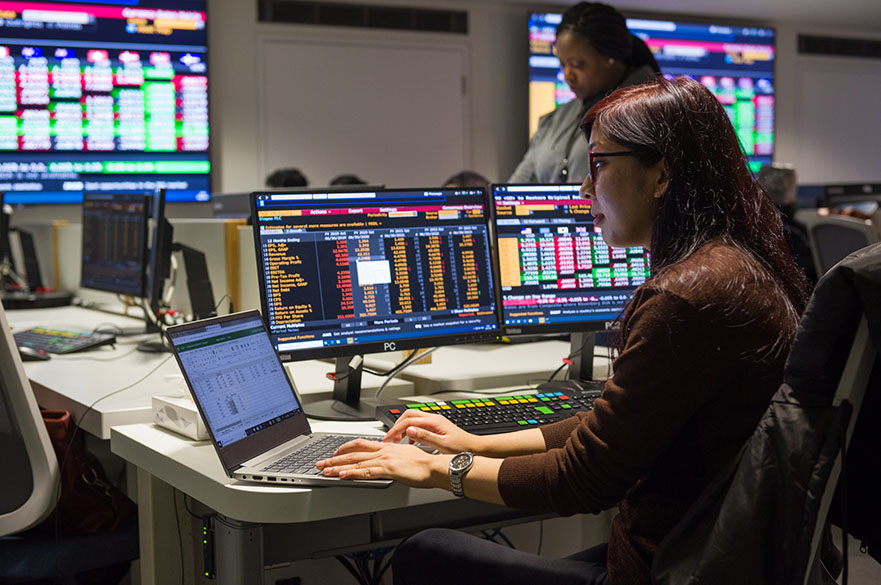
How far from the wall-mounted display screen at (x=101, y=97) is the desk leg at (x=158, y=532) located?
12.3 ft

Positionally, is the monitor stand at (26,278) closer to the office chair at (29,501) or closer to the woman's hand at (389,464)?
the office chair at (29,501)

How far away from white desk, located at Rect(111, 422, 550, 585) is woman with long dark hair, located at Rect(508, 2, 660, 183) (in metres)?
1.24

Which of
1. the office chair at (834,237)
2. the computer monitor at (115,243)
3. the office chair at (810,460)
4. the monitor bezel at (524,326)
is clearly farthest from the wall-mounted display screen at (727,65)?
the office chair at (810,460)

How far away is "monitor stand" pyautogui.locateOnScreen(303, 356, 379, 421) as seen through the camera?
67.6 inches

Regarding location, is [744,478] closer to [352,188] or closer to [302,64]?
[352,188]

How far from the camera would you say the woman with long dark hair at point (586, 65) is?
Answer: 8.75ft

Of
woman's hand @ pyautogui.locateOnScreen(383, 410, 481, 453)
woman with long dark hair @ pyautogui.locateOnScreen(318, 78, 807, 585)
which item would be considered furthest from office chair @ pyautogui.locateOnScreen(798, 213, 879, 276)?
woman's hand @ pyautogui.locateOnScreen(383, 410, 481, 453)

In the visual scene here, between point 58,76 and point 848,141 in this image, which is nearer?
point 58,76

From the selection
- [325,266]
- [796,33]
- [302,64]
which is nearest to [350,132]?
[302,64]

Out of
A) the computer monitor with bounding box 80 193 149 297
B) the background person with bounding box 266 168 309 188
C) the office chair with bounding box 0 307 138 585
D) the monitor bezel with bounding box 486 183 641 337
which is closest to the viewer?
the office chair with bounding box 0 307 138 585

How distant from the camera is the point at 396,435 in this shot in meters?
1.46

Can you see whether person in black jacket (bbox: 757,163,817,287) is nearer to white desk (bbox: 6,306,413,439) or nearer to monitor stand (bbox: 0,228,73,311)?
white desk (bbox: 6,306,413,439)

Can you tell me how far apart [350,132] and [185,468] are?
175 inches

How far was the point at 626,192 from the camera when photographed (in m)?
1.28
